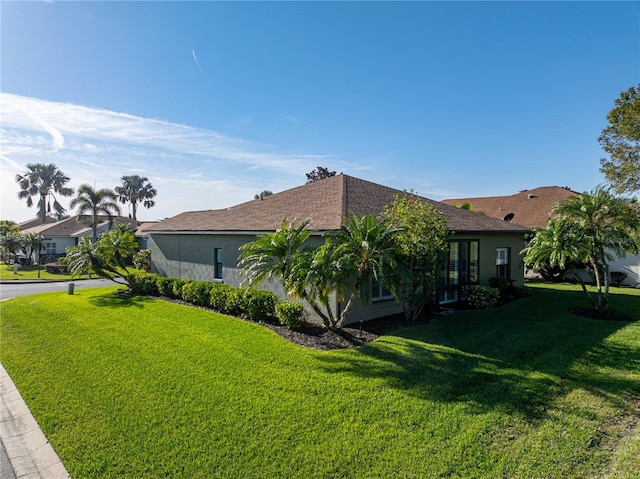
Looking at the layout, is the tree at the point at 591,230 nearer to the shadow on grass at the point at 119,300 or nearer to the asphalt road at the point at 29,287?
the shadow on grass at the point at 119,300

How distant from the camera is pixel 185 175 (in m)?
20.7

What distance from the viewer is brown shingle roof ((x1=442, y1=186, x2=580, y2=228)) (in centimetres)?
2600

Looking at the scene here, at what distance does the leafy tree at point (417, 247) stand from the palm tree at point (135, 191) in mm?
59974

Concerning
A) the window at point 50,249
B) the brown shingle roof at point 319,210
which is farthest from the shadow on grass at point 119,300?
the window at point 50,249

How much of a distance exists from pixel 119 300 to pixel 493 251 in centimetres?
1737

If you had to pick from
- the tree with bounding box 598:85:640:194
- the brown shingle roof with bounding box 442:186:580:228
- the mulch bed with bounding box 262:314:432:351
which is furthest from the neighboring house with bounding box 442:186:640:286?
the mulch bed with bounding box 262:314:432:351

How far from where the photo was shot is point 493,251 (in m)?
15.7

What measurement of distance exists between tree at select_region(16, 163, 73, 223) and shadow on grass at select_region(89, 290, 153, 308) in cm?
5375

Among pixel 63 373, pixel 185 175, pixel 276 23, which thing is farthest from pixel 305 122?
pixel 63 373

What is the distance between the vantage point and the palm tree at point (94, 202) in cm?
3516

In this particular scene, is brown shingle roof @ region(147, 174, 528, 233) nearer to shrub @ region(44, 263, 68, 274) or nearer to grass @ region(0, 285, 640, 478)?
grass @ region(0, 285, 640, 478)

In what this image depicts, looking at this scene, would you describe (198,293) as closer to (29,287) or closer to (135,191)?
(29,287)

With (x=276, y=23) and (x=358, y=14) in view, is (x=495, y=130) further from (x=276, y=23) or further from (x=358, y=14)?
(x=276, y=23)

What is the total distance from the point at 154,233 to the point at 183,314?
9.25 meters
